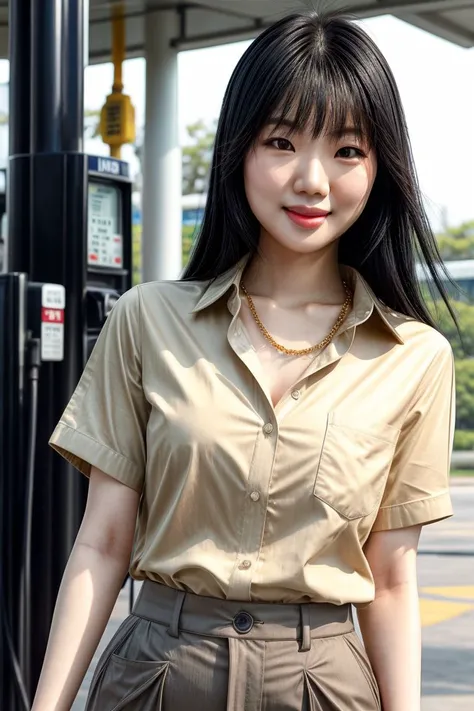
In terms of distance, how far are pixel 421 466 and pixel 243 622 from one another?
34cm

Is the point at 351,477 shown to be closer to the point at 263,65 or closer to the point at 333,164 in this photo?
→ the point at 333,164

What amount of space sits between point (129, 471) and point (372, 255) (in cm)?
49

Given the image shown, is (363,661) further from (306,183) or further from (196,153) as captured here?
(196,153)

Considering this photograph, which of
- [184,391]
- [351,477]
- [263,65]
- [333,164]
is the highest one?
[263,65]

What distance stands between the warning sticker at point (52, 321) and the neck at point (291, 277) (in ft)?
7.08

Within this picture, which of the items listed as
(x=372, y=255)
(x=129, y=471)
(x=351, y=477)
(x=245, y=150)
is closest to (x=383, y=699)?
(x=351, y=477)

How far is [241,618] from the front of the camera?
66.3 inches

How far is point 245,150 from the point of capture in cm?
180

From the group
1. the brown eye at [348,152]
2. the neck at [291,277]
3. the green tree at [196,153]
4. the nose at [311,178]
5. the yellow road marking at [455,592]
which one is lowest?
the yellow road marking at [455,592]

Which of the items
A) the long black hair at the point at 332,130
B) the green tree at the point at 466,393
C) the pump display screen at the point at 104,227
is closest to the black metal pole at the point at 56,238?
the pump display screen at the point at 104,227

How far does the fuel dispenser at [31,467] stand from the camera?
3.97m

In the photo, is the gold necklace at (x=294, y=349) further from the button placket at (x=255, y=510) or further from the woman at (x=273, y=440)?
the button placket at (x=255, y=510)

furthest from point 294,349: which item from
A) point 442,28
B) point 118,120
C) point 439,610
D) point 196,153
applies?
point 196,153

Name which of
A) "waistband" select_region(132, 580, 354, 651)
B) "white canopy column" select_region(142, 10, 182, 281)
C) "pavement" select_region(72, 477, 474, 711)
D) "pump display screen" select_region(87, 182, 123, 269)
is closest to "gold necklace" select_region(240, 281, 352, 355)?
"waistband" select_region(132, 580, 354, 651)
